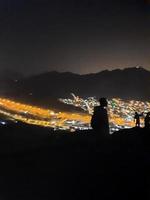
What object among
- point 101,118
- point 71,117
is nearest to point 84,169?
point 101,118

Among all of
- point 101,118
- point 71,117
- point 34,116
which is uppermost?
point 34,116

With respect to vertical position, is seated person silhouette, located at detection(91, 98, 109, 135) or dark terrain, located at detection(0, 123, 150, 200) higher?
seated person silhouette, located at detection(91, 98, 109, 135)

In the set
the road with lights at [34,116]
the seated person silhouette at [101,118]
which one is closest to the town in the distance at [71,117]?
the road with lights at [34,116]

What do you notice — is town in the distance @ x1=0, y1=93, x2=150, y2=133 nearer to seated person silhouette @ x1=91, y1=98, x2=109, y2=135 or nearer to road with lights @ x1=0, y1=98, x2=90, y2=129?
road with lights @ x1=0, y1=98, x2=90, y2=129

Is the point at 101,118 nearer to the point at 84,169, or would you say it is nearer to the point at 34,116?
the point at 84,169

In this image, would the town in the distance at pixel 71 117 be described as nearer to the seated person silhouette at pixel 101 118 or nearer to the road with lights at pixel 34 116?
the road with lights at pixel 34 116

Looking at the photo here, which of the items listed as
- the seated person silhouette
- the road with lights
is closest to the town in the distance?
the road with lights
